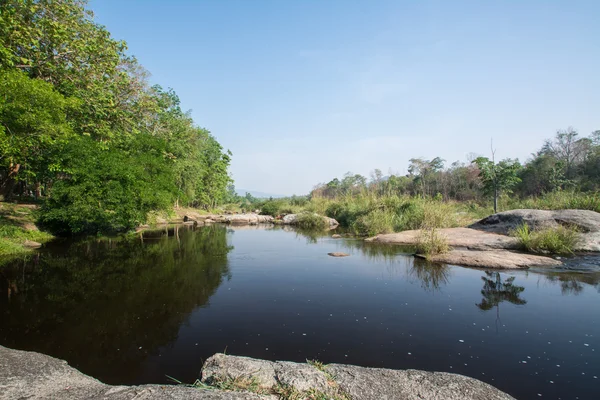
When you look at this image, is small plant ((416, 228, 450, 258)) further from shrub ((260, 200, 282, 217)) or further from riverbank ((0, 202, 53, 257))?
shrub ((260, 200, 282, 217))

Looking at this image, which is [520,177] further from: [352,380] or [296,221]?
[352,380]

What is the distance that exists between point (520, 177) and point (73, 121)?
3474 centimetres

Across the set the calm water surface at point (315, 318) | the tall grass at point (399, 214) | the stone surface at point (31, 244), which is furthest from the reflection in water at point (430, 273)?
the stone surface at point (31, 244)

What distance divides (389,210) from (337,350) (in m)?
15.0

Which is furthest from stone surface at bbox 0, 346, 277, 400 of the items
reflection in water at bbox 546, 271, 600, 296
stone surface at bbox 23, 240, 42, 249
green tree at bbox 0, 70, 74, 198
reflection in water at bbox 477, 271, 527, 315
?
stone surface at bbox 23, 240, 42, 249

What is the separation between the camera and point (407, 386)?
2869mm

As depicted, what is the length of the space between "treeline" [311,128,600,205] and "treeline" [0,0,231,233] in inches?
542

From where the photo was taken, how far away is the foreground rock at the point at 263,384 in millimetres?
2586

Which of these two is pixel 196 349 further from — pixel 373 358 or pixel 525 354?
pixel 525 354

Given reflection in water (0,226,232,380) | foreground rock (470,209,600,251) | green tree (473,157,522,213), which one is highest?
green tree (473,157,522,213)

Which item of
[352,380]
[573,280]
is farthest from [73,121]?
[573,280]

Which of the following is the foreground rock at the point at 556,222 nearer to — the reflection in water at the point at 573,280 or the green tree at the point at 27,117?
the reflection in water at the point at 573,280

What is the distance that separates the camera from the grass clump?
10.5 m

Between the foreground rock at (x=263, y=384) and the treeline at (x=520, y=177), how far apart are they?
57.3 feet
